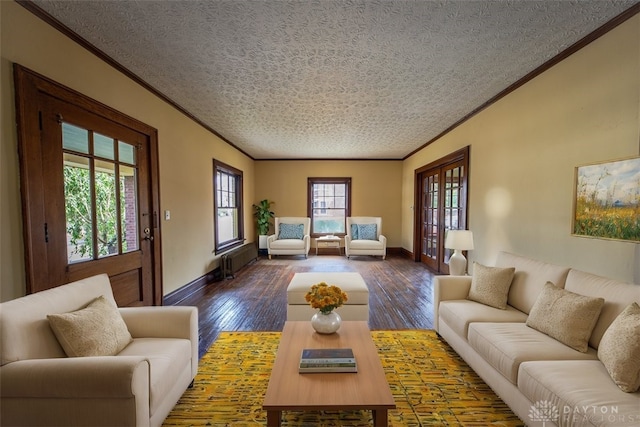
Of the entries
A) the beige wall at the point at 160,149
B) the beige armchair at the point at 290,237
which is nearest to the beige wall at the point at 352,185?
the beige armchair at the point at 290,237

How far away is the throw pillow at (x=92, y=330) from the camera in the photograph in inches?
57.7

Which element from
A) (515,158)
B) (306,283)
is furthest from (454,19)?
(306,283)

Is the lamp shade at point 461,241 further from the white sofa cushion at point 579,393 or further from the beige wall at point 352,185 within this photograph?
the beige wall at point 352,185

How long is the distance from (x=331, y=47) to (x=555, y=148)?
2242 millimetres

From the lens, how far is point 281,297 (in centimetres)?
404

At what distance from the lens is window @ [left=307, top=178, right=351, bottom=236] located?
7.80 metres

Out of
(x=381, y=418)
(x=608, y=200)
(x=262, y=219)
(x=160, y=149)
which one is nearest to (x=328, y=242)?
(x=262, y=219)

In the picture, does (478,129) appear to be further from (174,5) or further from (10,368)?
(10,368)

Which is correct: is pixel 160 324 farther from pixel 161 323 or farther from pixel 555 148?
A: pixel 555 148

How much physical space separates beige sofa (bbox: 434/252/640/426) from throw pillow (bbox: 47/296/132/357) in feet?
7.74

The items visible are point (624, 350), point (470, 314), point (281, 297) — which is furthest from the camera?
point (281, 297)

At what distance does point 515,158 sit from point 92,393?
4.00 meters

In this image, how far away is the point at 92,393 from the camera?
1.28 metres

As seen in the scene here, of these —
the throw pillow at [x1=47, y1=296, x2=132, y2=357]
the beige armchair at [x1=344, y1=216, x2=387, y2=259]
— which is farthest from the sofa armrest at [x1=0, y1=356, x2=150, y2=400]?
the beige armchair at [x1=344, y1=216, x2=387, y2=259]
